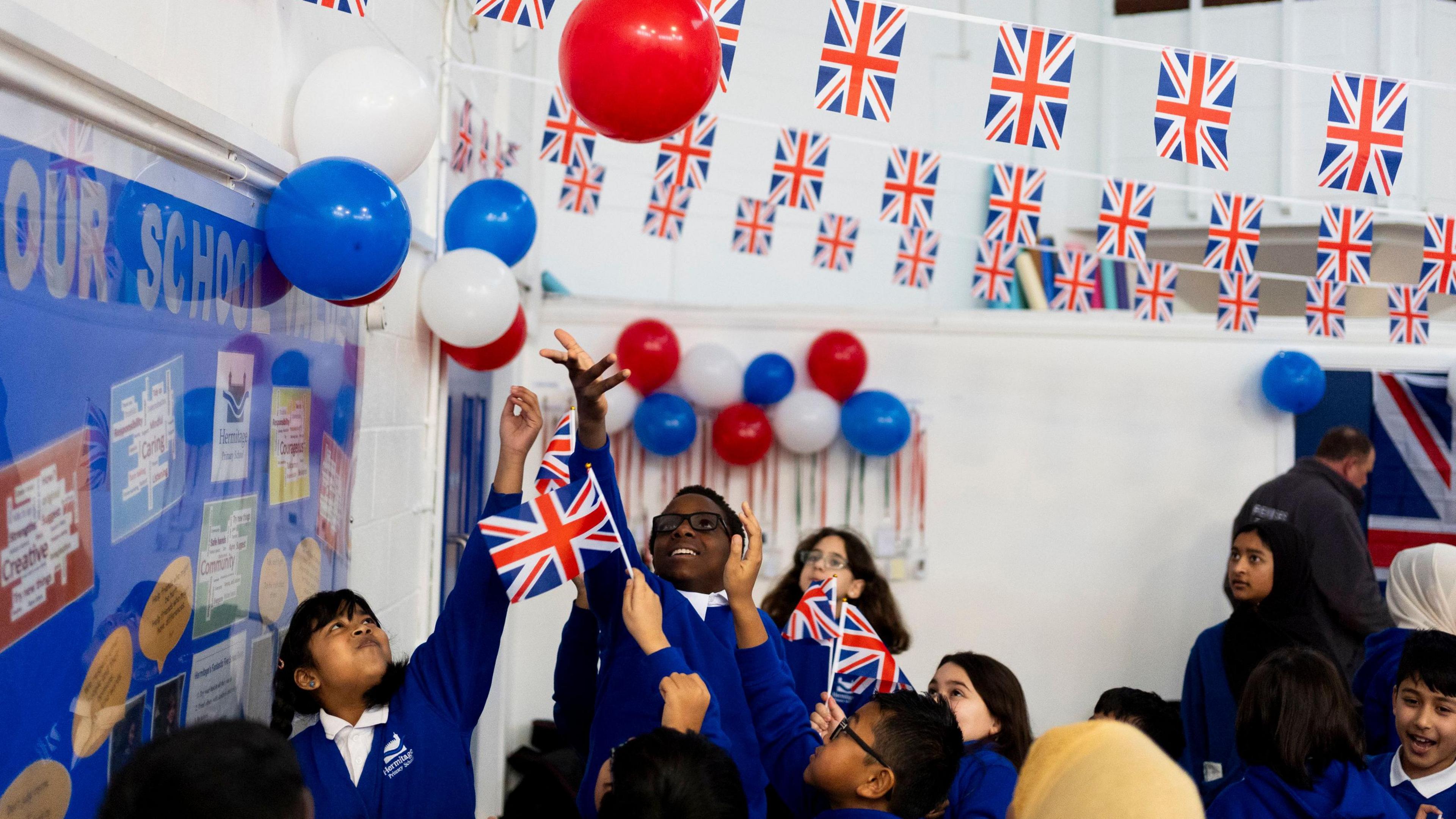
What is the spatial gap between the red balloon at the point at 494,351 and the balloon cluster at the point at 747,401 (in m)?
1.01

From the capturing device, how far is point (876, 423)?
13.5 ft

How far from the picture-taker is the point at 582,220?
16.0ft

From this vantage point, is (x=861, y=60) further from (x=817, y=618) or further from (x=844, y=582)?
(x=844, y=582)

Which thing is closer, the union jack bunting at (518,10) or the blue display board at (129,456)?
the blue display board at (129,456)

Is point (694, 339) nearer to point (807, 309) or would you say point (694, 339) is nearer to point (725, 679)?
A: point (807, 309)

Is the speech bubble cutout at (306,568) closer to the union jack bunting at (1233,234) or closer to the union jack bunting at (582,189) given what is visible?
the union jack bunting at (582,189)

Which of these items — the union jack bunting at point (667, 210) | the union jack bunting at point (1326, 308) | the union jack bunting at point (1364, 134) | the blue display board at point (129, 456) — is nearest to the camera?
the blue display board at point (129, 456)

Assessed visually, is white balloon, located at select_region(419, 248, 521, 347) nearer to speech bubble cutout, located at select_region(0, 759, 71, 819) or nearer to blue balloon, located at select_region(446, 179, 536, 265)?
blue balloon, located at select_region(446, 179, 536, 265)

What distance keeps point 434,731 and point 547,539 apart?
333 millimetres

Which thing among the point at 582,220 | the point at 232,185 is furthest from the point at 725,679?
the point at 582,220

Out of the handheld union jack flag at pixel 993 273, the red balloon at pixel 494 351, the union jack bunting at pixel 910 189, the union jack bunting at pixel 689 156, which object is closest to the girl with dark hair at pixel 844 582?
the red balloon at pixel 494 351

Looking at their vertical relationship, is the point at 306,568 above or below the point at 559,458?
below

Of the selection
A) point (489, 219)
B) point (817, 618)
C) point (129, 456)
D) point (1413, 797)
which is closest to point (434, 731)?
point (129, 456)

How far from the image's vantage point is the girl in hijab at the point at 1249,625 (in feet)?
9.40
